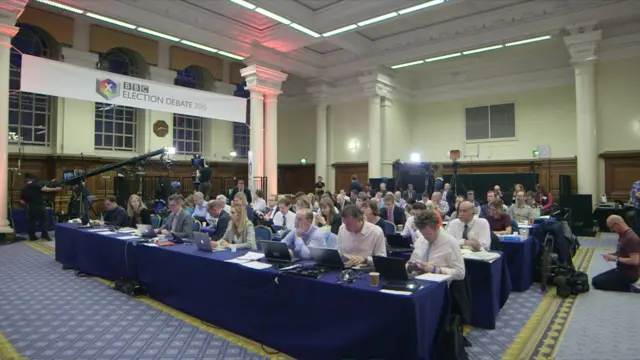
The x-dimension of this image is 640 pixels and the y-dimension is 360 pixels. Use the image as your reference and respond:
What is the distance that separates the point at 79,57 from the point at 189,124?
4.40 metres

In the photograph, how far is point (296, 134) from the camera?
1845 centimetres

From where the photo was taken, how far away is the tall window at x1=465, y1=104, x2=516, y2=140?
1490 cm

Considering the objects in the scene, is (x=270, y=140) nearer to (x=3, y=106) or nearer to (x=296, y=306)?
(x=3, y=106)

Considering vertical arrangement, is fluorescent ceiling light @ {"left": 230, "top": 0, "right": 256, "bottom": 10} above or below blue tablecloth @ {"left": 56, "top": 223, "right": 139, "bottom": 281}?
above

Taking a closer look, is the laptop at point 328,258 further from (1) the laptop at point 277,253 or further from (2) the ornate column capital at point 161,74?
(2) the ornate column capital at point 161,74

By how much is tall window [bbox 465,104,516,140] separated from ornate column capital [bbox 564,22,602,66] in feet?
12.2

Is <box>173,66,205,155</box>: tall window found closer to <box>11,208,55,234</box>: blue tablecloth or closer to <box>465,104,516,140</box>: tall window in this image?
<box>11,208,55,234</box>: blue tablecloth

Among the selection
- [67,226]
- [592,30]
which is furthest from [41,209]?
[592,30]

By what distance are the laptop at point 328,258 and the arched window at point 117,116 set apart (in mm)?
12033

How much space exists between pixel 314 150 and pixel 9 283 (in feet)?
43.3

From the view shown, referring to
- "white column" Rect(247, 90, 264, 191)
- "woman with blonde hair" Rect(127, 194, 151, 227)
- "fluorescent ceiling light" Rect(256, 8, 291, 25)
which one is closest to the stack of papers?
"woman with blonde hair" Rect(127, 194, 151, 227)

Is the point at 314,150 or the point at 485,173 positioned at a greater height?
the point at 314,150

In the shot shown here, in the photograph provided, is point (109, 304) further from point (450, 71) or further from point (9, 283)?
point (450, 71)

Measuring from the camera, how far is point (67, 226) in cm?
671
